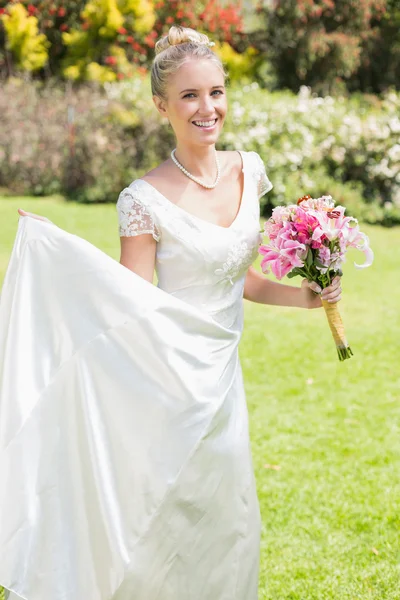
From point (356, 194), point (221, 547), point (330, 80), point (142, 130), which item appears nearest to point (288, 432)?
point (221, 547)

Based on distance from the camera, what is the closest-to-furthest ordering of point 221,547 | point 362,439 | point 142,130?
point 221,547 < point 362,439 < point 142,130

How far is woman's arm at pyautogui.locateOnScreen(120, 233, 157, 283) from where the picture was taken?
289 cm

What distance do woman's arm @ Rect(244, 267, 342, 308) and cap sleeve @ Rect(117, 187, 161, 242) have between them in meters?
0.57

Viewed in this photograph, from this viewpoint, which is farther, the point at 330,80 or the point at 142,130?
the point at 330,80

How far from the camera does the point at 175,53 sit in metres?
2.94

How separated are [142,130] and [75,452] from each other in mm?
13673

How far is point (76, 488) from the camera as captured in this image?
8.82 feet

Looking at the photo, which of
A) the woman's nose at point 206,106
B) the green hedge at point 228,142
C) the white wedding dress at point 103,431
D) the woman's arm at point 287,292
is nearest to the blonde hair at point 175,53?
the woman's nose at point 206,106

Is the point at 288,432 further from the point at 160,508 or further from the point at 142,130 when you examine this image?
the point at 142,130

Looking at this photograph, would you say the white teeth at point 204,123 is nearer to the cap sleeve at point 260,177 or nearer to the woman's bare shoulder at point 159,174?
the woman's bare shoulder at point 159,174

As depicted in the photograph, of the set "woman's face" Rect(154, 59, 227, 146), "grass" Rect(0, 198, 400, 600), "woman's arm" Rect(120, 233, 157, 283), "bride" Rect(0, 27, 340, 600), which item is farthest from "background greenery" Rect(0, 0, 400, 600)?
"woman's face" Rect(154, 59, 227, 146)

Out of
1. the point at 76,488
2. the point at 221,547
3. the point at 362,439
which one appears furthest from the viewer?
the point at 362,439

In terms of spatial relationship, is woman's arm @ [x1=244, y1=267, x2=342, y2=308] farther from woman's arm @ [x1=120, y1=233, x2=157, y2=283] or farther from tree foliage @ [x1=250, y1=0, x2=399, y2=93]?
Answer: tree foliage @ [x1=250, y1=0, x2=399, y2=93]

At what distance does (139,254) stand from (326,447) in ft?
10.00
